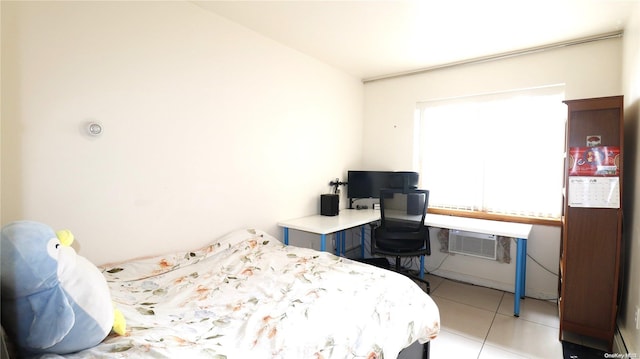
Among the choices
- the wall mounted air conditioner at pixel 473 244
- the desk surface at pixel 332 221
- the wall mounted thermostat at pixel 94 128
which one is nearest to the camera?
the wall mounted thermostat at pixel 94 128

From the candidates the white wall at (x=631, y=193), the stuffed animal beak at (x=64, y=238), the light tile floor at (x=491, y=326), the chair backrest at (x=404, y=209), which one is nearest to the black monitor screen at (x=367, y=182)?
the chair backrest at (x=404, y=209)

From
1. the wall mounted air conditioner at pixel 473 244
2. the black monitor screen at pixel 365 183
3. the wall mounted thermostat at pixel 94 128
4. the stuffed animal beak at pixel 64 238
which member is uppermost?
the wall mounted thermostat at pixel 94 128

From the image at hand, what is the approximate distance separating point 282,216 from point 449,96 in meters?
2.31

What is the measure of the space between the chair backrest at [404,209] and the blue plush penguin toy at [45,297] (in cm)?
238

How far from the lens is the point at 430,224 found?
298cm

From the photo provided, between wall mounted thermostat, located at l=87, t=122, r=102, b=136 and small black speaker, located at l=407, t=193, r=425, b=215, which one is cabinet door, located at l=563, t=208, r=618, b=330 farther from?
wall mounted thermostat, located at l=87, t=122, r=102, b=136

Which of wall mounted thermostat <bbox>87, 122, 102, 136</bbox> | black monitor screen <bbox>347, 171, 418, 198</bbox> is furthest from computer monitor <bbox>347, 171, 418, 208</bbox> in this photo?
wall mounted thermostat <bbox>87, 122, 102, 136</bbox>

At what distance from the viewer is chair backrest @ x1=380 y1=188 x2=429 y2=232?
2826mm

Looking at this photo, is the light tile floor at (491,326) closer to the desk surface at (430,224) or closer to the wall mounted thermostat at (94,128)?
the desk surface at (430,224)

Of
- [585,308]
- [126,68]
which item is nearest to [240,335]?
[126,68]

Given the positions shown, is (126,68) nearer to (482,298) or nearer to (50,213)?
(50,213)

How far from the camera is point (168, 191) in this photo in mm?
2096

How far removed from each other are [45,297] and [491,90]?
367 centimetres

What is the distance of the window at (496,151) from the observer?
9.45 feet
